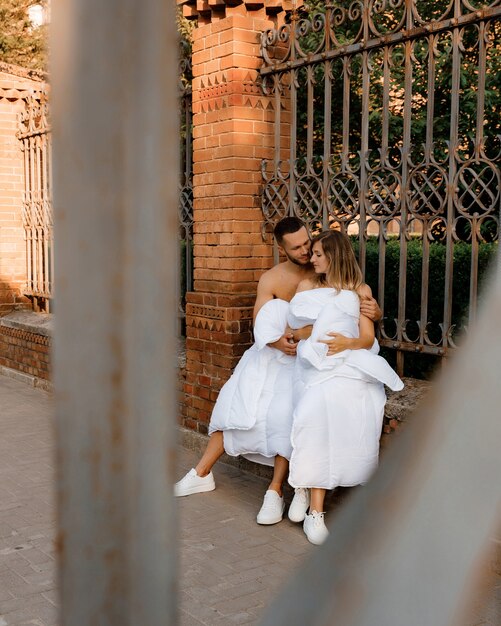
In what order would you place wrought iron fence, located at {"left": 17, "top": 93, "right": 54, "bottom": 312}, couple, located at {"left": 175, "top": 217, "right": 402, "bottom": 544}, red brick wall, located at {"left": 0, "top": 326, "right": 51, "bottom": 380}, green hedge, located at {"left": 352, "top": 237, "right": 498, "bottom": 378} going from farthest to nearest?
wrought iron fence, located at {"left": 17, "top": 93, "right": 54, "bottom": 312}
red brick wall, located at {"left": 0, "top": 326, "right": 51, "bottom": 380}
green hedge, located at {"left": 352, "top": 237, "right": 498, "bottom": 378}
couple, located at {"left": 175, "top": 217, "right": 402, "bottom": 544}

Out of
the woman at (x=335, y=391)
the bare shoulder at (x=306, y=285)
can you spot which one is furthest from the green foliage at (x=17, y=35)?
the woman at (x=335, y=391)

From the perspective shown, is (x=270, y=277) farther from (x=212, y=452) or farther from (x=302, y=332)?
(x=212, y=452)

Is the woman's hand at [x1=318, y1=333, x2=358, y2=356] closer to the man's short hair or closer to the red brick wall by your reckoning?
the man's short hair

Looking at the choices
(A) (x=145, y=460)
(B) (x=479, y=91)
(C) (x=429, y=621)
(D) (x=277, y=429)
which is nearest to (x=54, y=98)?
(A) (x=145, y=460)

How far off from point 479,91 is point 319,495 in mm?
2200

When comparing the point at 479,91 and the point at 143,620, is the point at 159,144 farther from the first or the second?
the point at 479,91

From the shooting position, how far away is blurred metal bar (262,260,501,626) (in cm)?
44

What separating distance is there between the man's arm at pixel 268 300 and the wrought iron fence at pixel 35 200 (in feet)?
15.0

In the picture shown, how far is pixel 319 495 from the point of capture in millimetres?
4309

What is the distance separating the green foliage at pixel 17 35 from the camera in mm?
20156

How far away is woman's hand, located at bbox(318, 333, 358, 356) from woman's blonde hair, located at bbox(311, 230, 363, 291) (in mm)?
293

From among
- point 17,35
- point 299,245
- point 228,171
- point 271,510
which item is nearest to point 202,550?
point 271,510

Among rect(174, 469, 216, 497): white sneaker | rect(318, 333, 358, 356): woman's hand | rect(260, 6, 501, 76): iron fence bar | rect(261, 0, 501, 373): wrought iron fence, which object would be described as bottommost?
rect(174, 469, 216, 497): white sneaker

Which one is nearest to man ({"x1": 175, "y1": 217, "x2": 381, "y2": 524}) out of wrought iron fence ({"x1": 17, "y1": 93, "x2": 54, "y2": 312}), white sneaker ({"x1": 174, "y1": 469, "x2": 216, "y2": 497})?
white sneaker ({"x1": 174, "y1": 469, "x2": 216, "y2": 497})
